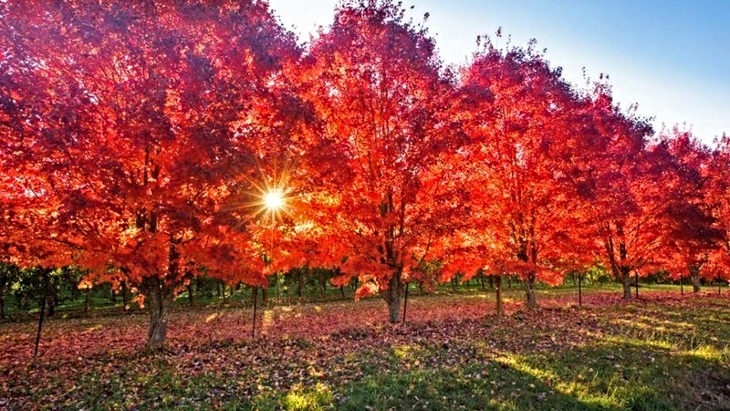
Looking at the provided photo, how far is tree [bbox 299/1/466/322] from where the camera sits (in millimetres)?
16047

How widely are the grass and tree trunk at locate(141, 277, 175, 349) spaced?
1.04 metres

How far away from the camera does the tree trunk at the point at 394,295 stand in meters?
17.9

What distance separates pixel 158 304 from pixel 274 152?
661 cm

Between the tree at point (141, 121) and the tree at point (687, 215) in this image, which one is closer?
the tree at point (141, 121)

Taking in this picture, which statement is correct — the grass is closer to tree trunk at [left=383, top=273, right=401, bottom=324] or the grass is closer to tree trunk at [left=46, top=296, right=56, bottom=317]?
tree trunk at [left=383, top=273, right=401, bottom=324]

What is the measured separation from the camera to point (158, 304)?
14.6m

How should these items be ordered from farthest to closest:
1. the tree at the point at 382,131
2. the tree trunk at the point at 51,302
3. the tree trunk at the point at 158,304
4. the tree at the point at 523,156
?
the tree trunk at the point at 51,302 < the tree at the point at 523,156 < the tree at the point at 382,131 < the tree trunk at the point at 158,304

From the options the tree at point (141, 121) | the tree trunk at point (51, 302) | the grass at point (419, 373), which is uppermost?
the tree at point (141, 121)

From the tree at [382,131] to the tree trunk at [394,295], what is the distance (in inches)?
31.2

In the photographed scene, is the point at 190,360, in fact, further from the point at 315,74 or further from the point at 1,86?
the point at 315,74

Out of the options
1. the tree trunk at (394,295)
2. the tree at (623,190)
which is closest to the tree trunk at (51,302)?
the tree trunk at (394,295)

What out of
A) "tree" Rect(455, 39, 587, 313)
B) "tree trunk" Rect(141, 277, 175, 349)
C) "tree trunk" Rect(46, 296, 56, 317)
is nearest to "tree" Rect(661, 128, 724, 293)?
"tree" Rect(455, 39, 587, 313)

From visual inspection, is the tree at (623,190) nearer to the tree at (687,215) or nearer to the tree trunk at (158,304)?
the tree at (687,215)

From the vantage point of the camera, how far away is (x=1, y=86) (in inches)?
370
